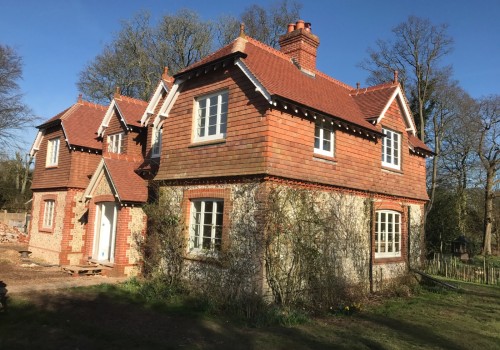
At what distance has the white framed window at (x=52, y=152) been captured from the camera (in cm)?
2155

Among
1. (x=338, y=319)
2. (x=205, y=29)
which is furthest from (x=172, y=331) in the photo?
(x=205, y=29)

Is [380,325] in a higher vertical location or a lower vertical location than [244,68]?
lower

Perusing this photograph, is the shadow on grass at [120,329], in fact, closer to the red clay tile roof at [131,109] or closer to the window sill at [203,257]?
the window sill at [203,257]

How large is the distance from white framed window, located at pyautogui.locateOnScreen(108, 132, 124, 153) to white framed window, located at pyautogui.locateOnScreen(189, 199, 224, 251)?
27.8 feet

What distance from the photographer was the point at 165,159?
46.0 feet

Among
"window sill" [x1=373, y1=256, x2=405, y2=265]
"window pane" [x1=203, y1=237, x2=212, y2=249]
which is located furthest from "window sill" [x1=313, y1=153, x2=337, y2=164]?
"window sill" [x1=373, y1=256, x2=405, y2=265]

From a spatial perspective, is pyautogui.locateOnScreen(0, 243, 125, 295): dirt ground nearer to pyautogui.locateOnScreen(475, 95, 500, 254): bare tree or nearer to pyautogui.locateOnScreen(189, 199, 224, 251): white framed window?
pyautogui.locateOnScreen(189, 199, 224, 251): white framed window

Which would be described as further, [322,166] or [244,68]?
[322,166]

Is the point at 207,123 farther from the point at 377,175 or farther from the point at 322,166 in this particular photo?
the point at 377,175

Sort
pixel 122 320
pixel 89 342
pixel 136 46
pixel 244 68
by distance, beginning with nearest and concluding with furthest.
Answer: pixel 89 342
pixel 122 320
pixel 244 68
pixel 136 46

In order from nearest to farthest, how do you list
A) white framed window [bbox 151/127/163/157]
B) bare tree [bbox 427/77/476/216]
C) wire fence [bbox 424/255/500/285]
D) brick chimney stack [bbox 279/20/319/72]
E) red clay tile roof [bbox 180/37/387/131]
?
red clay tile roof [bbox 180/37/387/131] → brick chimney stack [bbox 279/20/319/72] → white framed window [bbox 151/127/163/157] → wire fence [bbox 424/255/500/285] → bare tree [bbox 427/77/476/216]

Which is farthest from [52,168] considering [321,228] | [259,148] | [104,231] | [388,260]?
[388,260]

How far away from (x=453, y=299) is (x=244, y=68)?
1061cm

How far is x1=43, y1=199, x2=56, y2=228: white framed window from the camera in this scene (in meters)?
20.7
